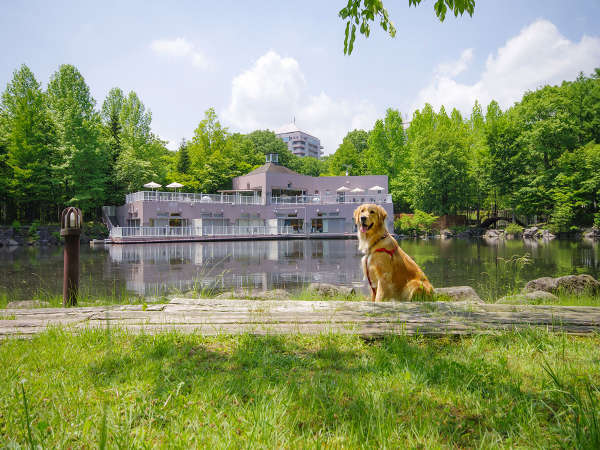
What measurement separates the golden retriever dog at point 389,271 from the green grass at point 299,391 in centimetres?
140

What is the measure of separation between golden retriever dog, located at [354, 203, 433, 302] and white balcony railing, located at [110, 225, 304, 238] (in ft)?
76.2

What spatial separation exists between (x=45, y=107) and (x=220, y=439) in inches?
1491

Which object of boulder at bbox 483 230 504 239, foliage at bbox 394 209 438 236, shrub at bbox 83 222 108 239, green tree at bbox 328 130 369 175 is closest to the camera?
shrub at bbox 83 222 108 239

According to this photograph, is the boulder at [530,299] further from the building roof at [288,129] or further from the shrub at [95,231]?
the building roof at [288,129]

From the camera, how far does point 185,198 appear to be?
2897 centimetres

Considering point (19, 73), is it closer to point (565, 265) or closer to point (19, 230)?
point (19, 230)

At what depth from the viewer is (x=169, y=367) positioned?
66.3 inches

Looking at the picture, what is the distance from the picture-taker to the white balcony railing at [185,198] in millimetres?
26548

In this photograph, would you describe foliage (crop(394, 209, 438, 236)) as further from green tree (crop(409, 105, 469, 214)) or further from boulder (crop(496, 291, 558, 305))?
boulder (crop(496, 291, 558, 305))

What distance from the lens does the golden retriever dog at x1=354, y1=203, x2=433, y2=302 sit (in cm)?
350

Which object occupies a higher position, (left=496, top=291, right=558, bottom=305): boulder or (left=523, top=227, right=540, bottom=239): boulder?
(left=523, top=227, right=540, bottom=239): boulder

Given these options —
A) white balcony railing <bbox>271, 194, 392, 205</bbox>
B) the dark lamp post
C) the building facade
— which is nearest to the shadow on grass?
the dark lamp post

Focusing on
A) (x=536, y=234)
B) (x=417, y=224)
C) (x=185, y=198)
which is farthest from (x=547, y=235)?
(x=185, y=198)

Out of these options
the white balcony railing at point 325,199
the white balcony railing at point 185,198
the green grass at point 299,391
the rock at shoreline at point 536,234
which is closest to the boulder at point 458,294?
the green grass at point 299,391
